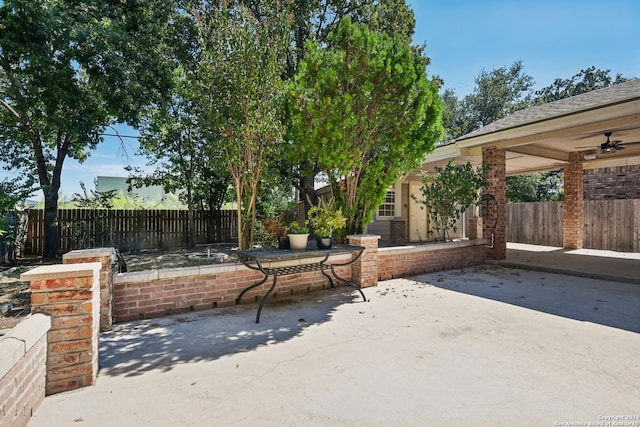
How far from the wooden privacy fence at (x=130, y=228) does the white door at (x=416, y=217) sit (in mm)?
6569

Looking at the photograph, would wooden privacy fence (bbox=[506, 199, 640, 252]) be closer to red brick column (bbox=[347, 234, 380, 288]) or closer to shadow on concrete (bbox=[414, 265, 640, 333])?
shadow on concrete (bbox=[414, 265, 640, 333])

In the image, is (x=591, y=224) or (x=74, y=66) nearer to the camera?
(x=74, y=66)

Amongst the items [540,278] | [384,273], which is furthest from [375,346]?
[540,278]

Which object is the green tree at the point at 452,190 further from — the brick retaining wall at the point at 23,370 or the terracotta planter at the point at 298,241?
the brick retaining wall at the point at 23,370

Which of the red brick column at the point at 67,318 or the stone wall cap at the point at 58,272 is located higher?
the stone wall cap at the point at 58,272

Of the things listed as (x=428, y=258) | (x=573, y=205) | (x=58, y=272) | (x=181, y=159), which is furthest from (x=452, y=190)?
(x=181, y=159)

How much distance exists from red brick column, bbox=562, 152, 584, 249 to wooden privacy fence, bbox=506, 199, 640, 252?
0.61 m

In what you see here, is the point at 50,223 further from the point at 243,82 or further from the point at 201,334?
the point at 201,334

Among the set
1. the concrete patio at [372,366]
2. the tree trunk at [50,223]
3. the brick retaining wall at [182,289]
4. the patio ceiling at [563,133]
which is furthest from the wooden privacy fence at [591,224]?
the tree trunk at [50,223]

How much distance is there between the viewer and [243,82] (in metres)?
4.70

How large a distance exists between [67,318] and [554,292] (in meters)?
6.06

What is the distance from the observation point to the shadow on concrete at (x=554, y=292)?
12.7ft

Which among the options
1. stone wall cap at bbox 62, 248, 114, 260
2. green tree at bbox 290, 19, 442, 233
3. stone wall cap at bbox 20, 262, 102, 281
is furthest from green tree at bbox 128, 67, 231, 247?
stone wall cap at bbox 20, 262, 102, 281

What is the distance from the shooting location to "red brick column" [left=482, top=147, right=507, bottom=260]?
24.3ft
